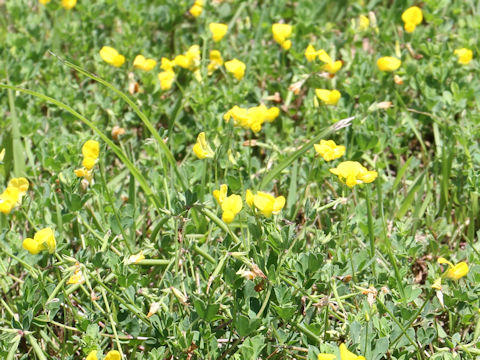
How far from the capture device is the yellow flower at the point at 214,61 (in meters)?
3.39

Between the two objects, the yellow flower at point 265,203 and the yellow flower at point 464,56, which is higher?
the yellow flower at point 464,56

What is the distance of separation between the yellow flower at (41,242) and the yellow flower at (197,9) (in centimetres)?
184

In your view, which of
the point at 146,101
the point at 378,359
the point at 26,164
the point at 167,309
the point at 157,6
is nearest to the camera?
the point at 378,359

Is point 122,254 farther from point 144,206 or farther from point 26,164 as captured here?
point 26,164

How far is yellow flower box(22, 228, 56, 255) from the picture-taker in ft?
7.18

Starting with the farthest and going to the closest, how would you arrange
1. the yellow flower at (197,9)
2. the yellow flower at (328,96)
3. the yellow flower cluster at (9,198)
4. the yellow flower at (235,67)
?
the yellow flower at (197,9), the yellow flower at (235,67), the yellow flower at (328,96), the yellow flower cluster at (9,198)

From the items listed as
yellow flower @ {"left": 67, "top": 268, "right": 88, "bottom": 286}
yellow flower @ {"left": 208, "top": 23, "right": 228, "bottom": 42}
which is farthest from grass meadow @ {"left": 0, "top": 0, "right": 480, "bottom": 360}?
yellow flower @ {"left": 208, "top": 23, "right": 228, "bottom": 42}

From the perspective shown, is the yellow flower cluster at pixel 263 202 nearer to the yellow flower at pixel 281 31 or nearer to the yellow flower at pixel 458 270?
the yellow flower at pixel 458 270

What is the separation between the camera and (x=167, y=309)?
220 centimetres

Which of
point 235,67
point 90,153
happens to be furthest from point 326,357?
point 235,67

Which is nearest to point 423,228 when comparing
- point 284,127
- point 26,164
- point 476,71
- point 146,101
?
point 284,127

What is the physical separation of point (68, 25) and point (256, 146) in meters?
Result: 1.29

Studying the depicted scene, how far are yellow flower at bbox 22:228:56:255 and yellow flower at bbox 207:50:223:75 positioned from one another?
1447mm

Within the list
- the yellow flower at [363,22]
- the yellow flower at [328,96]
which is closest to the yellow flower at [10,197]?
the yellow flower at [328,96]
